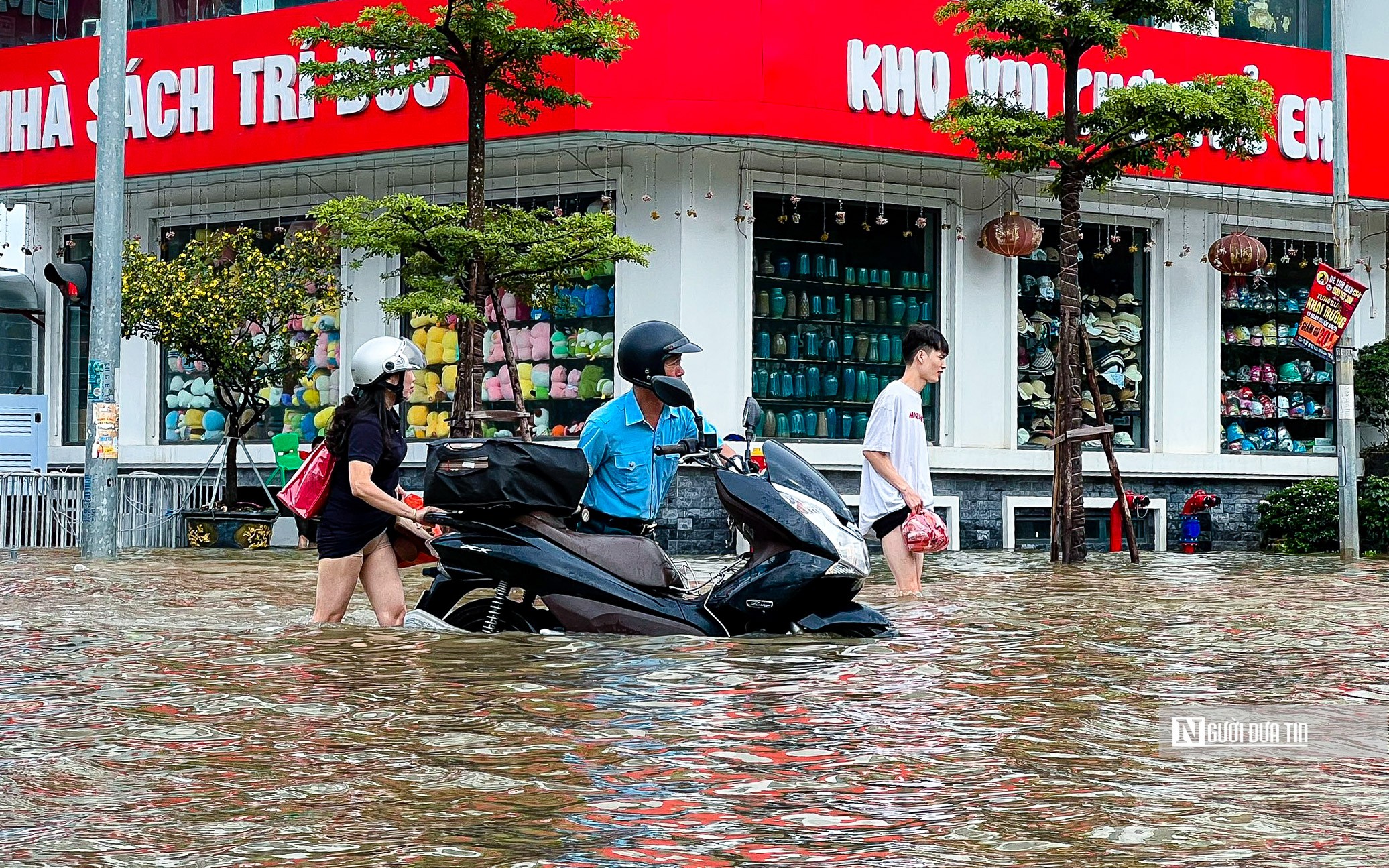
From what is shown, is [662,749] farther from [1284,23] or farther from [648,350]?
[1284,23]

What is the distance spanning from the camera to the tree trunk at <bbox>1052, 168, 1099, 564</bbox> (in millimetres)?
17188

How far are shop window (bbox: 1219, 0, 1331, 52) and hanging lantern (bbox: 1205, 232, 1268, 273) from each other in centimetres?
265

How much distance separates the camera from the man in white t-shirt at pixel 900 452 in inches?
416

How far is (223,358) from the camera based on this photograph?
19.2 m

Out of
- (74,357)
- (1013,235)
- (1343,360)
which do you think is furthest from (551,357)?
(1343,360)

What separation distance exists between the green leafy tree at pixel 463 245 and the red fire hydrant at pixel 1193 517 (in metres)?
8.16

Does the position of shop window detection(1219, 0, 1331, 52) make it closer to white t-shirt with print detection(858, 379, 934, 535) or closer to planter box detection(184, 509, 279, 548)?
white t-shirt with print detection(858, 379, 934, 535)

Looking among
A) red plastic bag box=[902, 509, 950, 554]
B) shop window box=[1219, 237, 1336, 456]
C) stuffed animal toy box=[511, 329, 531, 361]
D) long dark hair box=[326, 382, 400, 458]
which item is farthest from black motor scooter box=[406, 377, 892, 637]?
shop window box=[1219, 237, 1336, 456]

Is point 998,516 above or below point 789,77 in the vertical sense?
below

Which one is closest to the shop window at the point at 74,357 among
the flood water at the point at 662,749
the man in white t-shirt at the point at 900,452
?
the flood water at the point at 662,749

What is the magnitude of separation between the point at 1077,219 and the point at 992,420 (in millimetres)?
3779

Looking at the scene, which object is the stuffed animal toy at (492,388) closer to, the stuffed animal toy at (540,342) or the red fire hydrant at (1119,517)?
the stuffed animal toy at (540,342)

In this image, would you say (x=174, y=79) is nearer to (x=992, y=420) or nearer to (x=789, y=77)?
(x=789, y=77)

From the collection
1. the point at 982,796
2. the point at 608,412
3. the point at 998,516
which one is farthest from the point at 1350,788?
the point at 998,516
